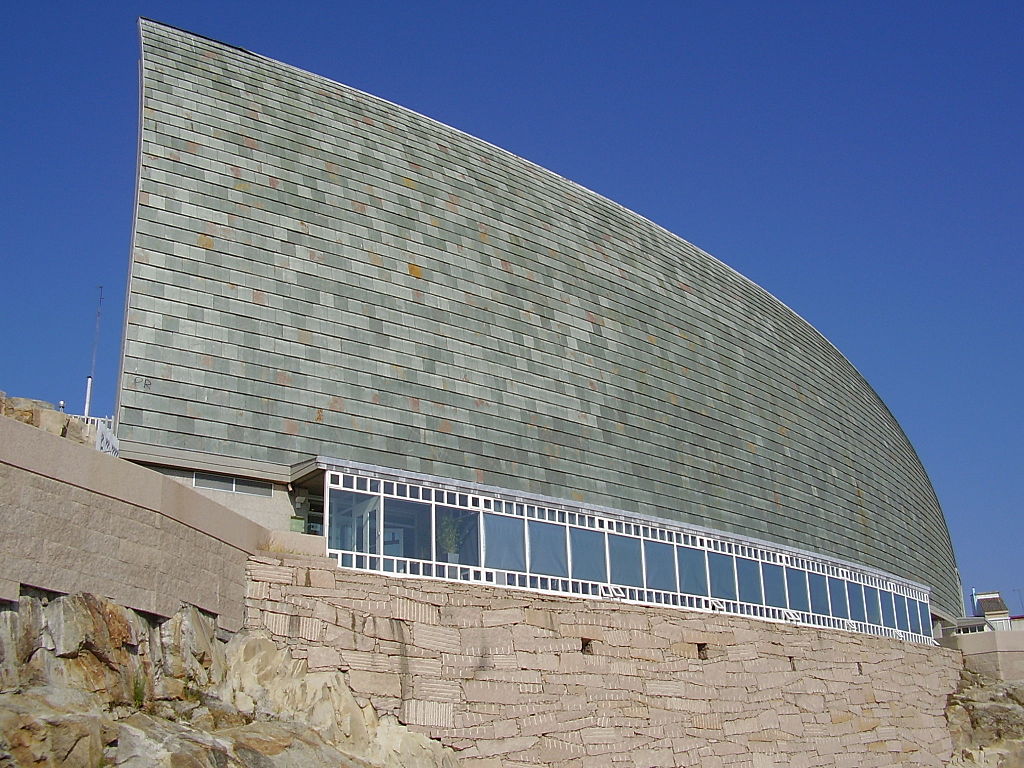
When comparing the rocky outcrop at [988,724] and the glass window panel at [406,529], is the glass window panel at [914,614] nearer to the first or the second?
the rocky outcrop at [988,724]

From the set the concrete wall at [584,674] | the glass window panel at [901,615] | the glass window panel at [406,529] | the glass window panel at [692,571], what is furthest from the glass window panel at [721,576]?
the glass window panel at [901,615]

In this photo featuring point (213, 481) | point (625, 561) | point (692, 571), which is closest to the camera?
point (213, 481)

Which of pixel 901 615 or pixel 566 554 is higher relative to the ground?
pixel 566 554

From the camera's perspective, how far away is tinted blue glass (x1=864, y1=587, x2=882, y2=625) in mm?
32719

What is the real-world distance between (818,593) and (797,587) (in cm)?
107

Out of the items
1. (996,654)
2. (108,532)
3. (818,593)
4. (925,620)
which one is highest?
(818,593)

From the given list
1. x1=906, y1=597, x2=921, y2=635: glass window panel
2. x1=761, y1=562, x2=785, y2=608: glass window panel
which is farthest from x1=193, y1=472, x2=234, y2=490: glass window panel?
x1=906, y1=597, x2=921, y2=635: glass window panel

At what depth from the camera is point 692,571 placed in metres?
26.7

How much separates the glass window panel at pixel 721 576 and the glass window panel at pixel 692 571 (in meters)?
0.26

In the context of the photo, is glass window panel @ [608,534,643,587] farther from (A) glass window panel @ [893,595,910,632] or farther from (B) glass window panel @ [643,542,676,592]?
(A) glass window panel @ [893,595,910,632]

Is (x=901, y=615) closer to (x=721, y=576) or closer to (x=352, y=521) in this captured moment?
(x=721, y=576)

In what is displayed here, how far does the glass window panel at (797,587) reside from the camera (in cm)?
2956

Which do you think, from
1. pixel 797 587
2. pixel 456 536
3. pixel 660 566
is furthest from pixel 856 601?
pixel 456 536

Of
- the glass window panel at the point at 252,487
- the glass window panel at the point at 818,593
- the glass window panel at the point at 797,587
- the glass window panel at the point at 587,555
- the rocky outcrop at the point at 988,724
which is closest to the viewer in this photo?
the glass window panel at the point at 252,487
